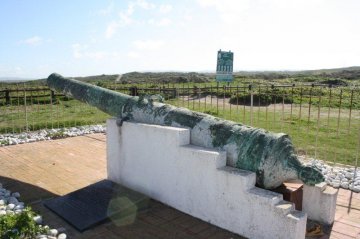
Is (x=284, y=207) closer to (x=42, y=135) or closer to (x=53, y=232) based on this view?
(x=53, y=232)

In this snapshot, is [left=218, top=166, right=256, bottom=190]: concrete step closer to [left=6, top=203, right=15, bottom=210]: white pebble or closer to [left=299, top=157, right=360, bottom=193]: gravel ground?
[left=299, top=157, right=360, bottom=193]: gravel ground

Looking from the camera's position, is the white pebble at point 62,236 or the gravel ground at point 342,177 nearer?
the white pebble at point 62,236

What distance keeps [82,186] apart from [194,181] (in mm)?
2175

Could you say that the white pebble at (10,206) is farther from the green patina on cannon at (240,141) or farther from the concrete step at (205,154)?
the concrete step at (205,154)

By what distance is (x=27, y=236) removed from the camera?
3.70 m

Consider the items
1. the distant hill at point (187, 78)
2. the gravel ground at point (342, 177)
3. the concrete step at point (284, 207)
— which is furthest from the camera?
the distant hill at point (187, 78)

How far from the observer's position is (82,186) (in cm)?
544

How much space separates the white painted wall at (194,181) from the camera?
3.50 meters

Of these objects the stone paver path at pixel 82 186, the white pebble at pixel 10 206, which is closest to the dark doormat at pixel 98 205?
the stone paver path at pixel 82 186

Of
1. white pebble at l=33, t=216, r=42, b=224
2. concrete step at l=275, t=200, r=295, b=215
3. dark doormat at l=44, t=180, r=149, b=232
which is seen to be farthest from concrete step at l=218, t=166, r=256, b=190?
white pebble at l=33, t=216, r=42, b=224

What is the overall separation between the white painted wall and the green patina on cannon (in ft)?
0.46

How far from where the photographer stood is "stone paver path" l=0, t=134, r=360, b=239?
3945mm

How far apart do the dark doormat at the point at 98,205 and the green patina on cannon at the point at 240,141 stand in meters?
1.06

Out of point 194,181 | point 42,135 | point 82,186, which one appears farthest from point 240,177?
point 42,135
